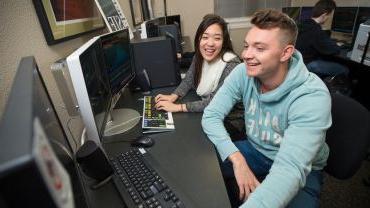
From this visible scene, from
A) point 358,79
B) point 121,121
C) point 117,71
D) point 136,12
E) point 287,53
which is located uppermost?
point 136,12

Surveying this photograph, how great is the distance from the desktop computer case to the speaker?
8.06ft

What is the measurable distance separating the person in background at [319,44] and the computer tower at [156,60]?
1.76 m

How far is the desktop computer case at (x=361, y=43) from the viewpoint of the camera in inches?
85.5

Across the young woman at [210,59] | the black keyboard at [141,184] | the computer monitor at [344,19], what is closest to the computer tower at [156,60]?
the young woman at [210,59]

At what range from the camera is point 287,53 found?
988 millimetres

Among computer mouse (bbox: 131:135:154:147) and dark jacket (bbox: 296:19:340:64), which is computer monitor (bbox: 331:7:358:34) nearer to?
dark jacket (bbox: 296:19:340:64)

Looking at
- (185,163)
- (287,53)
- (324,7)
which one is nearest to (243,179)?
(185,163)

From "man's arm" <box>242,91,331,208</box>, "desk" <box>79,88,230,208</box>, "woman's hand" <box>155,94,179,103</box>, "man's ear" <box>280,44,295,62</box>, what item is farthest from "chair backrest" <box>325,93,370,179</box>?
"woman's hand" <box>155,94,179,103</box>

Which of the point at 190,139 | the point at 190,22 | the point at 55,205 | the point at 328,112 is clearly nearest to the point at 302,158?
the point at 328,112

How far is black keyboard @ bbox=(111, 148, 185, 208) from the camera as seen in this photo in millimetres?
749

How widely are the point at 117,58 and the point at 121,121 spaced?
0.35m

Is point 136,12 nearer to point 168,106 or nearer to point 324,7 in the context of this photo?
point 168,106

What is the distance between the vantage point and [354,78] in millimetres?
2900

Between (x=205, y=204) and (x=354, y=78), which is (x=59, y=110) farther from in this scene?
(x=354, y=78)
